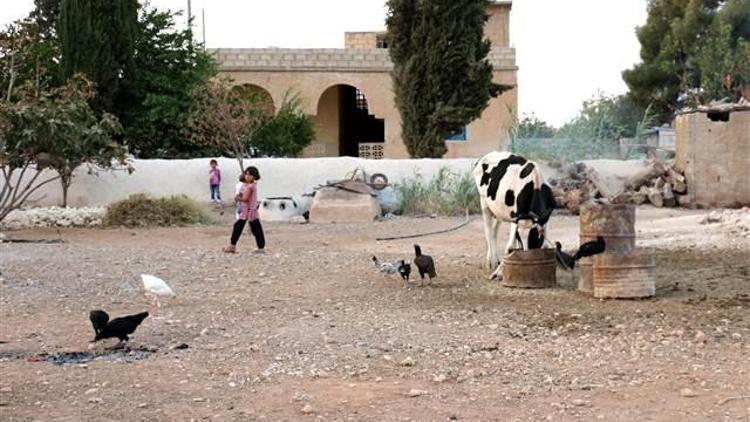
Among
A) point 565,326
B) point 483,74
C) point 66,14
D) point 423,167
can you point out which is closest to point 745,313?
point 565,326

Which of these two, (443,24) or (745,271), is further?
(443,24)

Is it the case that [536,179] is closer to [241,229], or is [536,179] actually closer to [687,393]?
A: [687,393]

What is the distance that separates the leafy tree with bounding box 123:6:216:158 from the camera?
1057 inches

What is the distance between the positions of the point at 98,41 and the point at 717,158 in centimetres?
1649

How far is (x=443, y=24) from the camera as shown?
26.4 m

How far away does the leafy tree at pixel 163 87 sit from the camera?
26.9 m

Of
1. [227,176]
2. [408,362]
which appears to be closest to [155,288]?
[408,362]

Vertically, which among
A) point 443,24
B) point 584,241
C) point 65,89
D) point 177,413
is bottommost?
point 177,413

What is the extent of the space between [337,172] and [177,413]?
61.7 ft

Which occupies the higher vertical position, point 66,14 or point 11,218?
point 66,14

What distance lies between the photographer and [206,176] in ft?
80.0

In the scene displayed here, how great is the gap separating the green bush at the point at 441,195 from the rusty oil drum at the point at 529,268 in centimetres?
1213

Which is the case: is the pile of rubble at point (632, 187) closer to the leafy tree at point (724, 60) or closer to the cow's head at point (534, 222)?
the leafy tree at point (724, 60)

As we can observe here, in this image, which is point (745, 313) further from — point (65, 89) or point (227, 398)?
point (65, 89)
